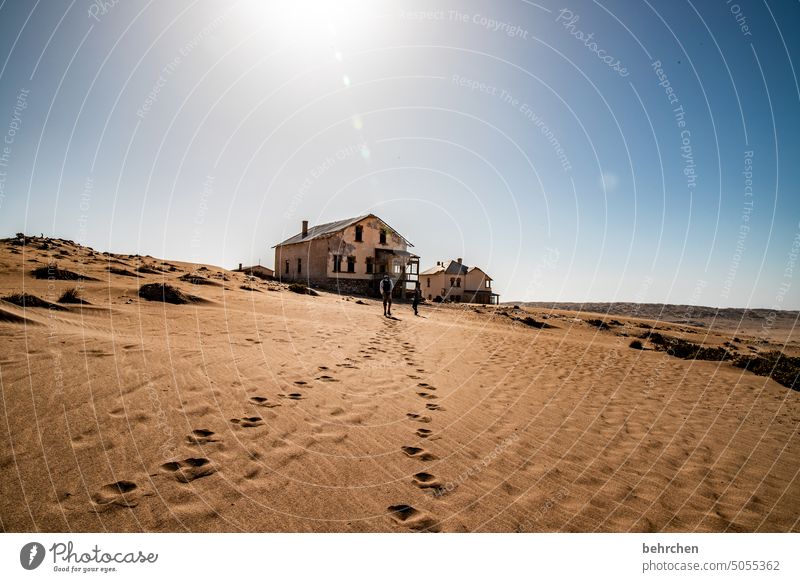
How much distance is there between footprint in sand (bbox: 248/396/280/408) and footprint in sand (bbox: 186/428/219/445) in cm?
93

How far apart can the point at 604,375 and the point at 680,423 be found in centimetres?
310

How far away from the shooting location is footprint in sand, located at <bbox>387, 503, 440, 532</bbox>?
109 inches

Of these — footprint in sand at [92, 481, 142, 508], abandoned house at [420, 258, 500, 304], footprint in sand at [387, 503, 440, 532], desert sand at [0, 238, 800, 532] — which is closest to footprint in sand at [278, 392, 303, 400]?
desert sand at [0, 238, 800, 532]

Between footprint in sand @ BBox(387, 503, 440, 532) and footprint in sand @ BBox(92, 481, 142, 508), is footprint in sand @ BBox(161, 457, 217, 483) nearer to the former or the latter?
footprint in sand @ BBox(92, 481, 142, 508)

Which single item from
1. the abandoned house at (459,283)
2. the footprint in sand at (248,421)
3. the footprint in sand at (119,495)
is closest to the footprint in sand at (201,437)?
the footprint in sand at (248,421)

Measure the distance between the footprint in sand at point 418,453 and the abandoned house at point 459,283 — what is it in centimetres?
5493

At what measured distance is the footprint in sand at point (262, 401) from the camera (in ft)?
15.6

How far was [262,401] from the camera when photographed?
4.88 meters

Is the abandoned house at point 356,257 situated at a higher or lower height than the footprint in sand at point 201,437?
higher

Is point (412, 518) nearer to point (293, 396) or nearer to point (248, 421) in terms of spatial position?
point (248, 421)

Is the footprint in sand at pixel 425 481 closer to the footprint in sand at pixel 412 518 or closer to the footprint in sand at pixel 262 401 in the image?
the footprint in sand at pixel 412 518

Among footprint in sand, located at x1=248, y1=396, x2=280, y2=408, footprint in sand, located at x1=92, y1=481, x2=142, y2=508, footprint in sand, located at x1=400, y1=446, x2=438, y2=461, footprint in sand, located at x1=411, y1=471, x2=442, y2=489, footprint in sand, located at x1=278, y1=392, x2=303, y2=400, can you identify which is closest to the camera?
footprint in sand, located at x1=92, y1=481, x2=142, y2=508

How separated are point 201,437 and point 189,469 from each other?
63 centimetres
